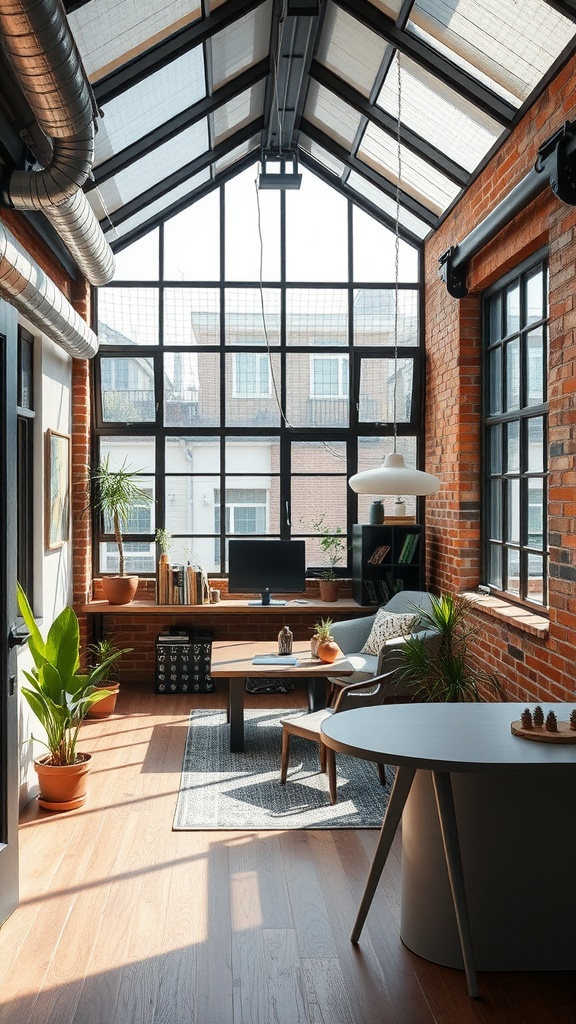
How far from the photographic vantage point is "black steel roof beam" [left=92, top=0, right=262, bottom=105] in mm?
5020

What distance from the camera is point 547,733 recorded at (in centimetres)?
304

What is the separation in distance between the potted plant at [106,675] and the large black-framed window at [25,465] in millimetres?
830

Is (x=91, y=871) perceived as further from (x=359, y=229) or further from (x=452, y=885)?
(x=359, y=229)

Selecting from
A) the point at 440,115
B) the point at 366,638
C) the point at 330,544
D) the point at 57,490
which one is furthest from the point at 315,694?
the point at 440,115

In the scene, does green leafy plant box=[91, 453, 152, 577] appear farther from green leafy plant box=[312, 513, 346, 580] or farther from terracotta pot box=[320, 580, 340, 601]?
terracotta pot box=[320, 580, 340, 601]

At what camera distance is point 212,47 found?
550cm

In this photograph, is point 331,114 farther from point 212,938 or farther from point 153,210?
point 212,938

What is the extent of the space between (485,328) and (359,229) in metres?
2.05

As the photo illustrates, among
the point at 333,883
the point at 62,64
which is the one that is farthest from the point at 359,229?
the point at 333,883

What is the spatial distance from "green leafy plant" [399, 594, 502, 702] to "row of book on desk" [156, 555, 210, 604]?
2039 mm

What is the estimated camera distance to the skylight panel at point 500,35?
14.0 ft

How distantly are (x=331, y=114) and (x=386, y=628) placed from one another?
3.88 metres

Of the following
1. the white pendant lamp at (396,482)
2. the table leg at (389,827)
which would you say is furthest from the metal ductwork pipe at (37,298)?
the table leg at (389,827)

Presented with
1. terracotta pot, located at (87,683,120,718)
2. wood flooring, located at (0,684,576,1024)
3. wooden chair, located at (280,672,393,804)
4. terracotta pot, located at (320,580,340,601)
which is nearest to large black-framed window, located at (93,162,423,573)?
terracotta pot, located at (320,580,340,601)
